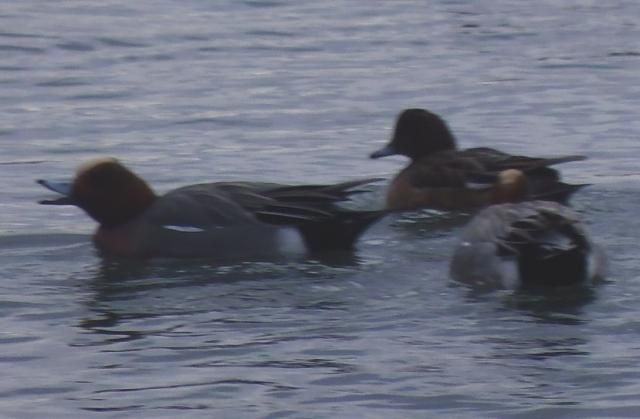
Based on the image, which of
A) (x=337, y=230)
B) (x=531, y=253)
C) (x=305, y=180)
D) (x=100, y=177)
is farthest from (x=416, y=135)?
(x=531, y=253)

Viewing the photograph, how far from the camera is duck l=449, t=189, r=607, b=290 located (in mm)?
9508

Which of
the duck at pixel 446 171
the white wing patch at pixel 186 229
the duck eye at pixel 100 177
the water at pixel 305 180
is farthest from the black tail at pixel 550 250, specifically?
the duck eye at pixel 100 177

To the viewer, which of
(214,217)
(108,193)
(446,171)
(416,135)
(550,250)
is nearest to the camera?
(550,250)

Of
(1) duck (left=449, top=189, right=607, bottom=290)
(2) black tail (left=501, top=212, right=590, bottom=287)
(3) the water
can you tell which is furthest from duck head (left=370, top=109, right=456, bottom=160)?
(2) black tail (left=501, top=212, right=590, bottom=287)

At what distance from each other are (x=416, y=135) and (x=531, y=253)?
3348 millimetres

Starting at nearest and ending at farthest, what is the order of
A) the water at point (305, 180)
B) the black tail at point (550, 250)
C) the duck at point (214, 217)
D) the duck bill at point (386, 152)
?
1. the water at point (305, 180)
2. the black tail at point (550, 250)
3. the duck at point (214, 217)
4. the duck bill at point (386, 152)

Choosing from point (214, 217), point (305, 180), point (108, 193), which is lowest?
point (305, 180)

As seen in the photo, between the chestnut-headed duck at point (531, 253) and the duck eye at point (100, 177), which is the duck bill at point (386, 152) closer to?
the duck eye at point (100, 177)

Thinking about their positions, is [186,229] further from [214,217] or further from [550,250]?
[550,250]

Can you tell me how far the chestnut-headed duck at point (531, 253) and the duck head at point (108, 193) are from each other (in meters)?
2.01

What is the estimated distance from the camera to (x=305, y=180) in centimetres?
1280

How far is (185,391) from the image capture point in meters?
8.04

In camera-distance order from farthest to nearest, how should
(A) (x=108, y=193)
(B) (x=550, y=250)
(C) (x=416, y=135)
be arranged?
(C) (x=416, y=135), (A) (x=108, y=193), (B) (x=550, y=250)

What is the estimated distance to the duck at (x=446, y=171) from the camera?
1198 centimetres
